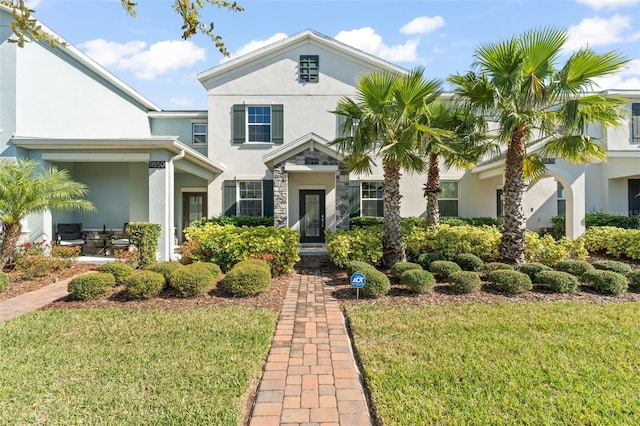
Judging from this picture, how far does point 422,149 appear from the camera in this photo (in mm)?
8391

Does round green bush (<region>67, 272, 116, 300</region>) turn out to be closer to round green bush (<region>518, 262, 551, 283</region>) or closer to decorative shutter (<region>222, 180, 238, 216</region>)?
decorative shutter (<region>222, 180, 238, 216</region>)

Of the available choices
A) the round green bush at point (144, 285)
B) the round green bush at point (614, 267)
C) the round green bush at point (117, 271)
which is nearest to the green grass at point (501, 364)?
the round green bush at point (614, 267)

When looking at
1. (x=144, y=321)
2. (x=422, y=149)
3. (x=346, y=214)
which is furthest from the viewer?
(x=346, y=214)

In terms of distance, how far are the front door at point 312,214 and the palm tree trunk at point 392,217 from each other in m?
4.61

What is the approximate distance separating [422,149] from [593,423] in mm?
6735

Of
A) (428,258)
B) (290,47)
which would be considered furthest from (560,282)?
(290,47)

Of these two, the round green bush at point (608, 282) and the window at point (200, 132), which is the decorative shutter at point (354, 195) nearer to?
the window at point (200, 132)

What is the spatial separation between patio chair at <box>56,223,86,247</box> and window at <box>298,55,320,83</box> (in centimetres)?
1098

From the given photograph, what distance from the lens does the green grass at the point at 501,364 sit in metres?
2.87

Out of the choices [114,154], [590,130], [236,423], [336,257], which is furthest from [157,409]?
[590,130]

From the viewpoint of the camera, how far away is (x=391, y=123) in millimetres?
7914

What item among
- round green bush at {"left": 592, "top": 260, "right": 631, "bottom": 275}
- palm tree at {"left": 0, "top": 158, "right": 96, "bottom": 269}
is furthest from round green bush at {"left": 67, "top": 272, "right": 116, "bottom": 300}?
round green bush at {"left": 592, "top": 260, "right": 631, "bottom": 275}

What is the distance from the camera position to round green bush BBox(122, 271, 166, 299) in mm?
5926

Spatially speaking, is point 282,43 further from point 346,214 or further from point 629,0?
point 629,0
